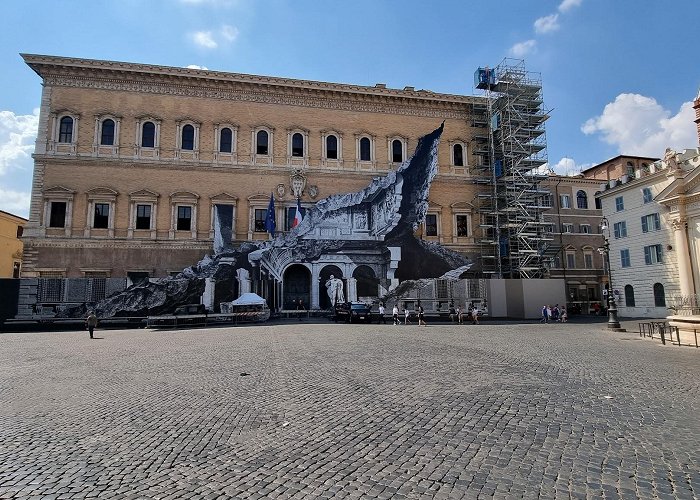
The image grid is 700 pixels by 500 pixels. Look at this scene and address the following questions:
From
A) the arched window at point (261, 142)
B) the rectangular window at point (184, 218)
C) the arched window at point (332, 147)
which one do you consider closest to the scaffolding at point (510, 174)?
the arched window at point (332, 147)

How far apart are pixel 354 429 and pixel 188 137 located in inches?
1216

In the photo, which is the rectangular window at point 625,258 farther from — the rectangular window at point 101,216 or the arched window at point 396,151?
the rectangular window at point 101,216

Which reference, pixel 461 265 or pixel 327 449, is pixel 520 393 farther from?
pixel 461 265

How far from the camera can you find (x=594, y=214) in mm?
42031

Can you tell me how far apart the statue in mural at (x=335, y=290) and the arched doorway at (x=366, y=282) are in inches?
44.2

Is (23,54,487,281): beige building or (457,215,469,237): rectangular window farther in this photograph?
(457,215,469,237): rectangular window

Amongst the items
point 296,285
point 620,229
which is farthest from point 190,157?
point 620,229

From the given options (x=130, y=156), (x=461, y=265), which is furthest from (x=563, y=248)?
(x=130, y=156)

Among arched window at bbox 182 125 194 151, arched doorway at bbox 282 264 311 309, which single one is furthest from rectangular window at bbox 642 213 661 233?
arched window at bbox 182 125 194 151

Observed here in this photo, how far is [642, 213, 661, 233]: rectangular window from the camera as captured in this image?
101 feet

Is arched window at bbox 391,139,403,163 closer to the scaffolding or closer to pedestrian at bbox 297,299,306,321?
the scaffolding

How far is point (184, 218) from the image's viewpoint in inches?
1211

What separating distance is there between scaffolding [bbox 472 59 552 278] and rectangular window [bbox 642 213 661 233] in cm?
646

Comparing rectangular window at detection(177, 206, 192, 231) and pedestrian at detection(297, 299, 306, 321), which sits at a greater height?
rectangular window at detection(177, 206, 192, 231)
